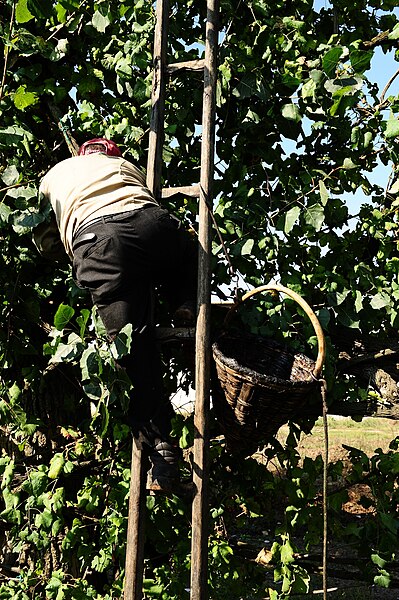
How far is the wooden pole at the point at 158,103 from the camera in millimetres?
2734

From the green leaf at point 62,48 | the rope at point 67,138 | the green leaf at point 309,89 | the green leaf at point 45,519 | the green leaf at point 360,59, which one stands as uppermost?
the green leaf at point 62,48

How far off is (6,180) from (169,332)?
0.88m

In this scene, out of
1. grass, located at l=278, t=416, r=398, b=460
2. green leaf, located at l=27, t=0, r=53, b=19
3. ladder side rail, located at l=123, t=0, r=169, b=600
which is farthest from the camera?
grass, located at l=278, t=416, r=398, b=460

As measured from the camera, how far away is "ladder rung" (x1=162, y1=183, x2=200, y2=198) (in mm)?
2590

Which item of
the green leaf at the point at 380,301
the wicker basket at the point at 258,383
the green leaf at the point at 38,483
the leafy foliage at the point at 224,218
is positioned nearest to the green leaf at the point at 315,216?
the leafy foliage at the point at 224,218

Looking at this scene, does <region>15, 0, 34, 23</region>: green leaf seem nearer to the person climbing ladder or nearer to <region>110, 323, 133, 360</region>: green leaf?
the person climbing ladder

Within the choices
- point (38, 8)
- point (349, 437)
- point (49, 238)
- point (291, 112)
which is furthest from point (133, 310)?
point (349, 437)

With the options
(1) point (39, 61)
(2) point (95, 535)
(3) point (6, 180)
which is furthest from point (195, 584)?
(1) point (39, 61)

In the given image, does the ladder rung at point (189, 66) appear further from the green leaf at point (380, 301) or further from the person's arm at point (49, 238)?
the green leaf at point (380, 301)

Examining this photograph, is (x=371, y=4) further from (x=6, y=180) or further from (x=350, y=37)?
(x=6, y=180)

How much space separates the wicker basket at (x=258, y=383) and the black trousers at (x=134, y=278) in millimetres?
231

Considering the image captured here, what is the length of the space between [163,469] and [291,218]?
3.58 ft

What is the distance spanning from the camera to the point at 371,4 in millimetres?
3508

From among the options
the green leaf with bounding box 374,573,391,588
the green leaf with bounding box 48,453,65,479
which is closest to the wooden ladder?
the green leaf with bounding box 48,453,65,479
